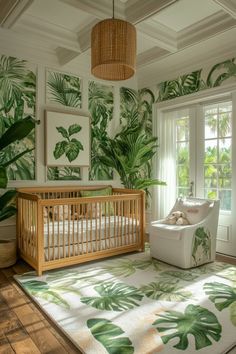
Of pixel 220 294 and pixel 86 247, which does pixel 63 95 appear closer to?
pixel 86 247

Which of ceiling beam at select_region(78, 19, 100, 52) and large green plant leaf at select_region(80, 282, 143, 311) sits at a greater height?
ceiling beam at select_region(78, 19, 100, 52)

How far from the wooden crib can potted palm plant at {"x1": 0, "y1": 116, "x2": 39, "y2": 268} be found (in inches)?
6.0

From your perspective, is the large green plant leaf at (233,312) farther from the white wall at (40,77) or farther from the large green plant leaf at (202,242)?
the white wall at (40,77)

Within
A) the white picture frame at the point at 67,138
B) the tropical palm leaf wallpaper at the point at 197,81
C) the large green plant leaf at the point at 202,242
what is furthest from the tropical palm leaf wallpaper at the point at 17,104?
the large green plant leaf at the point at 202,242

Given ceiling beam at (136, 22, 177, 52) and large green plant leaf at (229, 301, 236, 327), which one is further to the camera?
ceiling beam at (136, 22, 177, 52)

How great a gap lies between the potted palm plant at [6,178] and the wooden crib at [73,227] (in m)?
0.15

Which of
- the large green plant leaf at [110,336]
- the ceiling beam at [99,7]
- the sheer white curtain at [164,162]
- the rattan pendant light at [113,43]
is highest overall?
the ceiling beam at [99,7]

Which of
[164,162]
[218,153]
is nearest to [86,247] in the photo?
[164,162]

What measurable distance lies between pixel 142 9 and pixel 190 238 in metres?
2.43

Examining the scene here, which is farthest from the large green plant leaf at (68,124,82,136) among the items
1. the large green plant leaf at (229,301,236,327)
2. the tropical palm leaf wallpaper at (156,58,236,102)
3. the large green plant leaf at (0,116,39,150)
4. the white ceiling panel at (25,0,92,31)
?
the large green plant leaf at (229,301,236,327)

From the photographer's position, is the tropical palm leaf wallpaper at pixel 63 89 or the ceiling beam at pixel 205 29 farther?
the tropical palm leaf wallpaper at pixel 63 89

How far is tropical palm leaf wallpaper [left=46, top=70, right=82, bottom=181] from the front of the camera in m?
3.87

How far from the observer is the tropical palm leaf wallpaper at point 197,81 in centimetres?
357

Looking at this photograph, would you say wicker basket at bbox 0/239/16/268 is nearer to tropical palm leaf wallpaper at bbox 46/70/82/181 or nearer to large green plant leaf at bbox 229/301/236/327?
tropical palm leaf wallpaper at bbox 46/70/82/181
